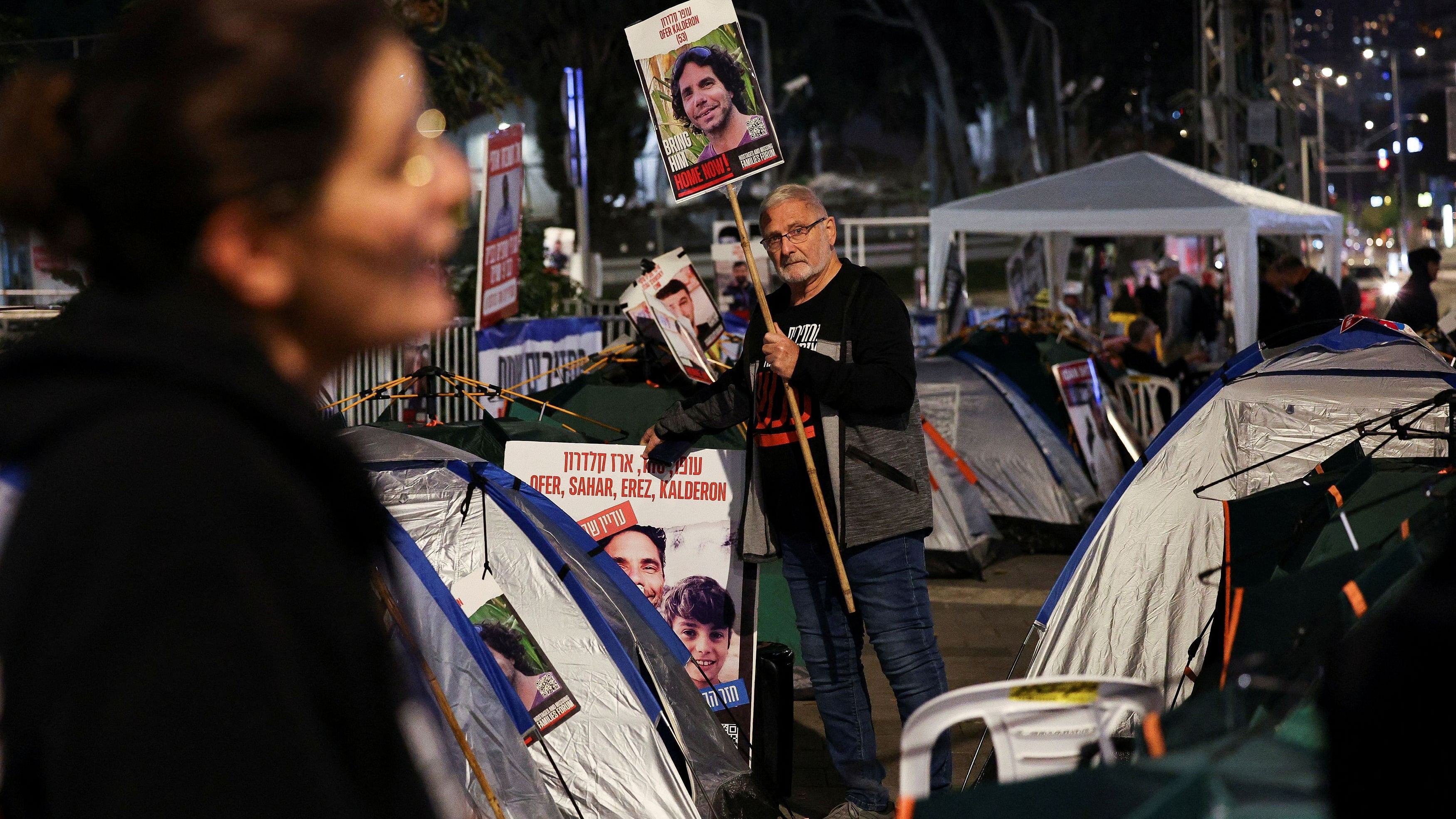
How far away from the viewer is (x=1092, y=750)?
242 cm

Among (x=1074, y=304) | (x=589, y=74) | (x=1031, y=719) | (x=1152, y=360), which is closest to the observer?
(x=1031, y=719)

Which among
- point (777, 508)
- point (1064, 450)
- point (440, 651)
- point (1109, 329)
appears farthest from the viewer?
point (1109, 329)

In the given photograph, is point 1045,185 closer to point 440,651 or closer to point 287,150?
point 440,651

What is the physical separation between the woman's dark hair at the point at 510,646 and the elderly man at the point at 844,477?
771mm

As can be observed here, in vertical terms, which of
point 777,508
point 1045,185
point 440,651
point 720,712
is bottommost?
point 720,712

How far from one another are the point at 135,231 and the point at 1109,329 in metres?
20.8

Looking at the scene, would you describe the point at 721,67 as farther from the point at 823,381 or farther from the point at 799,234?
the point at 823,381

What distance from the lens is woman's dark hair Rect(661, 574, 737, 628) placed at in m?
5.23

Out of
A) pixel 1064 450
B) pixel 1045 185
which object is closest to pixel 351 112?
pixel 1064 450

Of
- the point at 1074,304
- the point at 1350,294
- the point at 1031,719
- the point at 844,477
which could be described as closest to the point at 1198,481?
the point at 844,477

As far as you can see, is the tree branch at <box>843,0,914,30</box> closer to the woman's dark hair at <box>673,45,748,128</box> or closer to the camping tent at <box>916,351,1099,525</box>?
the camping tent at <box>916,351,1099,525</box>

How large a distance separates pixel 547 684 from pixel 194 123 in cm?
349

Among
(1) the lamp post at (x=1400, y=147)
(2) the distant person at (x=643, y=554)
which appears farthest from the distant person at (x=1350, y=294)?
(1) the lamp post at (x=1400, y=147)

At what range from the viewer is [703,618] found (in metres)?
5.23
